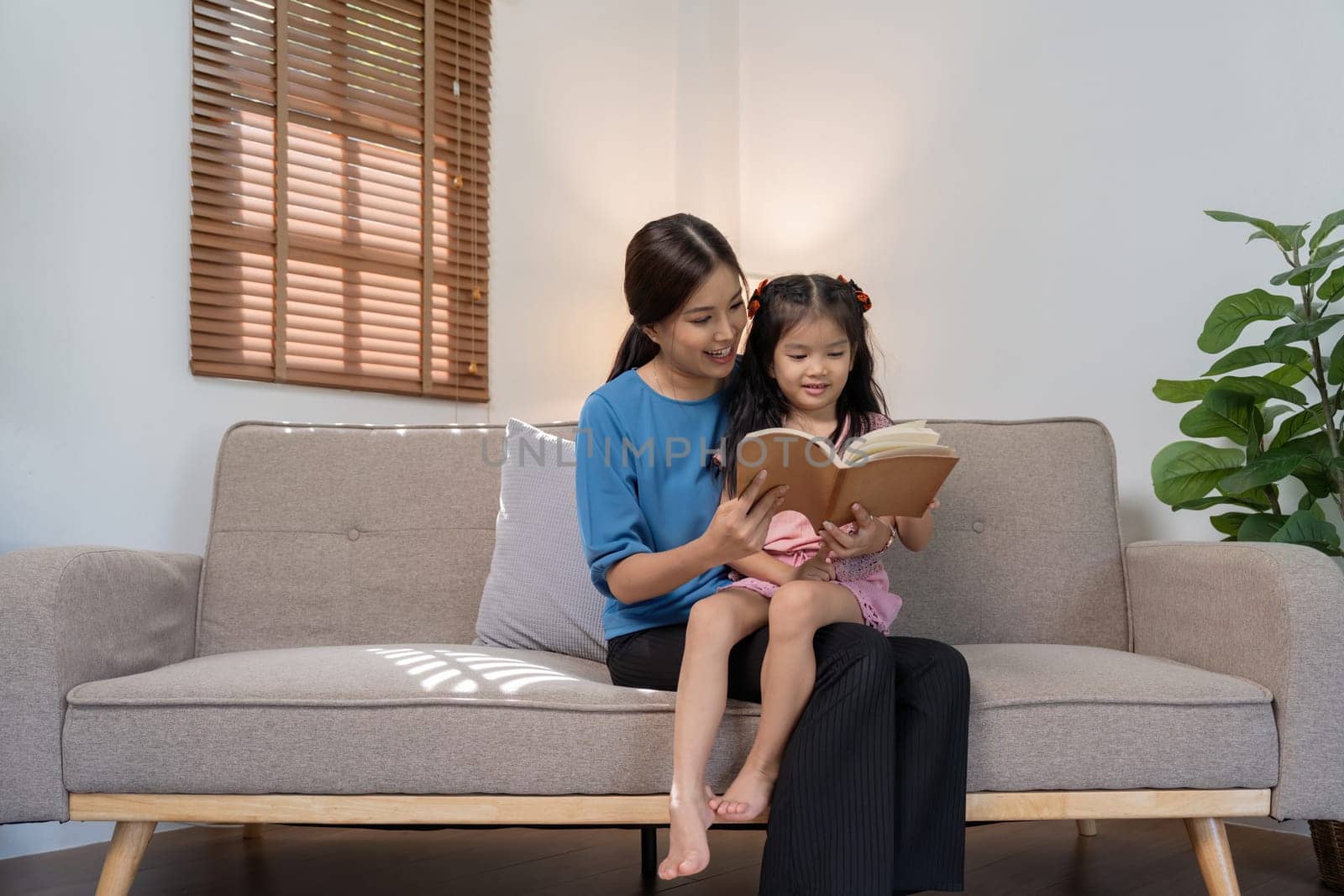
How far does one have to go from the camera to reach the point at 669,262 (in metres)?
1.56

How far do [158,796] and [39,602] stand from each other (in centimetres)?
32

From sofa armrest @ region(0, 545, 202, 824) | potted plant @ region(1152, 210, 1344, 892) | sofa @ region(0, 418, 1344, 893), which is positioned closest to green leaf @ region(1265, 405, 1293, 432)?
potted plant @ region(1152, 210, 1344, 892)

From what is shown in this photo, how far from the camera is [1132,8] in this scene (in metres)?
2.66

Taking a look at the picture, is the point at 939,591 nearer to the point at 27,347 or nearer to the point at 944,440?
the point at 944,440

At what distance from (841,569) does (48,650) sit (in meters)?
1.12

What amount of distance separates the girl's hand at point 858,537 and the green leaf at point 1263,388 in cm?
100

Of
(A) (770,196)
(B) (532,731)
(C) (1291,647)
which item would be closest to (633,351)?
(B) (532,731)

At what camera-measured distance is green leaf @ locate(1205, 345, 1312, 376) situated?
2041 mm

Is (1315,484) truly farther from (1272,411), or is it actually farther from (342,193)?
(342,193)

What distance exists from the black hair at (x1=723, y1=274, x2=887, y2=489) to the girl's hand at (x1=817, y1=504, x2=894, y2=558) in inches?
8.1

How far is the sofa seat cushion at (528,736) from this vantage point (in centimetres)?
145

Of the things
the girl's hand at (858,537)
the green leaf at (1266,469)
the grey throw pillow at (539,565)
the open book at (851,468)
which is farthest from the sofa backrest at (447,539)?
the open book at (851,468)

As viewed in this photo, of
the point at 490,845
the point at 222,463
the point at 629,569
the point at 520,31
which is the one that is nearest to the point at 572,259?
the point at 520,31

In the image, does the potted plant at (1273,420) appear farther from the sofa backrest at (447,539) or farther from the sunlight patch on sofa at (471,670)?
the sunlight patch on sofa at (471,670)
